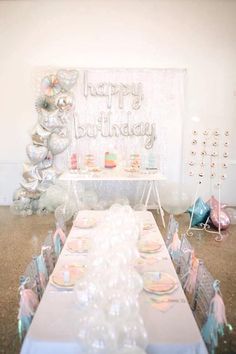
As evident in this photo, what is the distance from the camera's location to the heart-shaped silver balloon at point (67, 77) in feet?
16.6

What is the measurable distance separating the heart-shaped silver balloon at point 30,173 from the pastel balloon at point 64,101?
3.32 feet

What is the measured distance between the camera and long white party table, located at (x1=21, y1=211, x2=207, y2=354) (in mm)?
1299

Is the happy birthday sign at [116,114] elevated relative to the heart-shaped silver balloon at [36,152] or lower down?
elevated

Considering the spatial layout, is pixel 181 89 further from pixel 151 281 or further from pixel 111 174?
pixel 151 281

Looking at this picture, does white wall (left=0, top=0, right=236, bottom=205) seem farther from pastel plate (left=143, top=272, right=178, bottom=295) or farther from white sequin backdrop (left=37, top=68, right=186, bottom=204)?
pastel plate (left=143, top=272, right=178, bottom=295)

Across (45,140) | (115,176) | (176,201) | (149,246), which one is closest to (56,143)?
(45,140)

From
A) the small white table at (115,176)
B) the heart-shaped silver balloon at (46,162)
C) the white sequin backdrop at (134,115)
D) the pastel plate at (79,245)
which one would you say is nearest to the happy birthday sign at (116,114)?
the white sequin backdrop at (134,115)

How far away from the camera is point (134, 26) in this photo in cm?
522

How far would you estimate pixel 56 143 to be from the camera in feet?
16.8

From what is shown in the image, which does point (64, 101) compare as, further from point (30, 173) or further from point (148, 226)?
point (148, 226)

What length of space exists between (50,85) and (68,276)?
386 cm

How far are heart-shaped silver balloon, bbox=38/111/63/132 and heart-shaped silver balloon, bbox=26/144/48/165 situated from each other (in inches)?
13.3

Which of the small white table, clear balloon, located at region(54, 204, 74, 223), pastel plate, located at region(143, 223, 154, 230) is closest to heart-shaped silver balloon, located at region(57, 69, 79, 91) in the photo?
the small white table

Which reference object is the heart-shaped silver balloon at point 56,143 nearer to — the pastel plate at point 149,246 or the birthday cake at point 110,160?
the birthday cake at point 110,160
